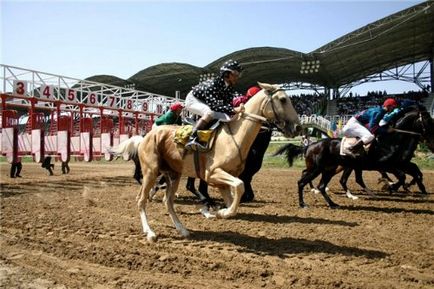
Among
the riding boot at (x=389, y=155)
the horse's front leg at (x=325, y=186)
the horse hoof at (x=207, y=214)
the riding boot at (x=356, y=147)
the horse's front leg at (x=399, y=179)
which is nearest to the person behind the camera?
the horse hoof at (x=207, y=214)

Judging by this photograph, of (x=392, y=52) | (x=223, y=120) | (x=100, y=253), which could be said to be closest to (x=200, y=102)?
(x=223, y=120)

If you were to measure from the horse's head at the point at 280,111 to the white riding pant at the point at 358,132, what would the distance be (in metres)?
4.05

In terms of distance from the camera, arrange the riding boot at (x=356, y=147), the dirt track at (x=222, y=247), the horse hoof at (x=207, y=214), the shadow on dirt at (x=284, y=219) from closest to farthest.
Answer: the dirt track at (x=222, y=247) < the shadow on dirt at (x=284, y=219) < the horse hoof at (x=207, y=214) < the riding boot at (x=356, y=147)

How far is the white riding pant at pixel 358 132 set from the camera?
891cm

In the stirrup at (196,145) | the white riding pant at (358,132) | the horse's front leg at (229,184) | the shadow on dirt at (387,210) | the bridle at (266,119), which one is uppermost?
the bridle at (266,119)

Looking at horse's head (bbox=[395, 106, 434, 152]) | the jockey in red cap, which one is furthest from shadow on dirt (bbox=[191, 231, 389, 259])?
horse's head (bbox=[395, 106, 434, 152])

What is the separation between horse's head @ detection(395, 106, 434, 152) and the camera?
9445 millimetres

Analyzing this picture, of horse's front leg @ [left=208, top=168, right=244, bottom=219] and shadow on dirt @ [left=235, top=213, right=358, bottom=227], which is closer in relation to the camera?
horse's front leg @ [left=208, top=168, right=244, bottom=219]

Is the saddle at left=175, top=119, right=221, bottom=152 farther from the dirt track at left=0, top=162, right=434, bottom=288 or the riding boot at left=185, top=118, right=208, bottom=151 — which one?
the dirt track at left=0, top=162, right=434, bottom=288

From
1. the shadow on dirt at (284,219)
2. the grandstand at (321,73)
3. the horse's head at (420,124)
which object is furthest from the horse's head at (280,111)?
the grandstand at (321,73)

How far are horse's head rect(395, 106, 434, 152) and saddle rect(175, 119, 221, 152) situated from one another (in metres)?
5.92

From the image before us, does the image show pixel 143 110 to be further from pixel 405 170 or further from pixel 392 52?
pixel 392 52

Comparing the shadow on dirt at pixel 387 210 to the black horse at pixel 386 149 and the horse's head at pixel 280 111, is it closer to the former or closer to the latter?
the black horse at pixel 386 149

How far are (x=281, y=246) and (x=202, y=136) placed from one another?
6.18 ft
